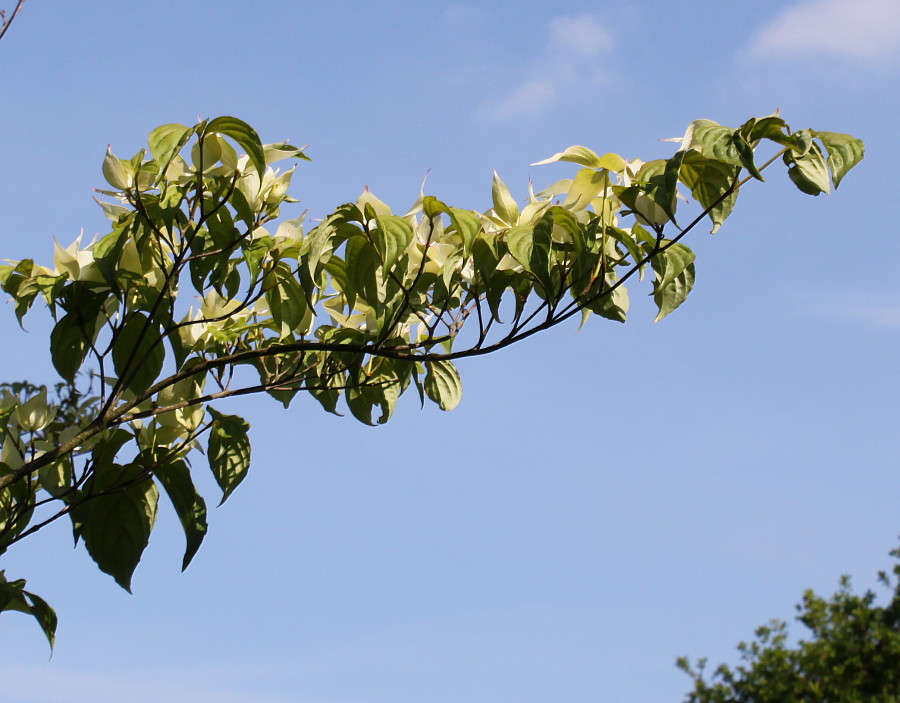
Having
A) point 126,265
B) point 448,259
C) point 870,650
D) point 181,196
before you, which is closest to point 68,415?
point 126,265

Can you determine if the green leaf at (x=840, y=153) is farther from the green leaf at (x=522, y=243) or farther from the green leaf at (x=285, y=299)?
the green leaf at (x=285, y=299)

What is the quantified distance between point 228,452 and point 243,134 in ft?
1.39

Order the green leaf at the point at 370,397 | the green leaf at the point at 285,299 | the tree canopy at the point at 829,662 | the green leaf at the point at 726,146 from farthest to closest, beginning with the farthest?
the tree canopy at the point at 829,662 < the green leaf at the point at 370,397 < the green leaf at the point at 285,299 < the green leaf at the point at 726,146

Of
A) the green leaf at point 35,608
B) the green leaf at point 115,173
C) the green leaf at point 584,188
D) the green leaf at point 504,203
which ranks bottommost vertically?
the green leaf at point 35,608

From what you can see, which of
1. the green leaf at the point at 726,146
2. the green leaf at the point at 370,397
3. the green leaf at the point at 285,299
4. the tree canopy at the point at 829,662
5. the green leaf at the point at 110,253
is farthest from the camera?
the tree canopy at the point at 829,662

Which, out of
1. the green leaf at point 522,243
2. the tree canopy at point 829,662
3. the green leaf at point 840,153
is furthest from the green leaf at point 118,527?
the tree canopy at point 829,662

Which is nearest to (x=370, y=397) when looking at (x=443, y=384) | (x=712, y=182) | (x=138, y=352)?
(x=443, y=384)

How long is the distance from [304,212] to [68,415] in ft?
1.34

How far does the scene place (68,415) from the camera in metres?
1.20

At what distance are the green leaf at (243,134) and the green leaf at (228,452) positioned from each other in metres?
0.36

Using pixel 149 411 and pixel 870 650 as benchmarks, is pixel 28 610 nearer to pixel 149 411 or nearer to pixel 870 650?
pixel 149 411

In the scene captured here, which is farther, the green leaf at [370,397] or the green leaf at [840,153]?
the green leaf at [370,397]


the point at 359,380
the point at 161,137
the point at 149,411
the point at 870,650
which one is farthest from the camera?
the point at 870,650

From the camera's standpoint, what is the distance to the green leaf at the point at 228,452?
3.97ft
